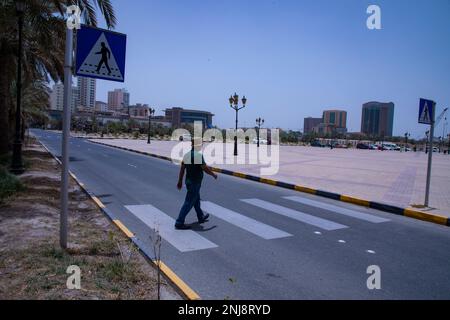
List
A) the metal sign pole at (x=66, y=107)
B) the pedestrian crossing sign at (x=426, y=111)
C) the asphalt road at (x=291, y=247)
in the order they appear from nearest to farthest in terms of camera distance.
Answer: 1. the asphalt road at (x=291, y=247)
2. the metal sign pole at (x=66, y=107)
3. the pedestrian crossing sign at (x=426, y=111)

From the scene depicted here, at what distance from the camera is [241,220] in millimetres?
7516

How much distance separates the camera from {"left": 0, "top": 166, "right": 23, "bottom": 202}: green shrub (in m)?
8.21

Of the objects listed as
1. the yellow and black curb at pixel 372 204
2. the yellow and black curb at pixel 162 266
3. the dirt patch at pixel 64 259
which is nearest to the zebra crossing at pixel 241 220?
the yellow and black curb at pixel 162 266

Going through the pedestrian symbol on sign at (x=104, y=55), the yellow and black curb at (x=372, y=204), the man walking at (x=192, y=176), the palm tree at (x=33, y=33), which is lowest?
the yellow and black curb at (x=372, y=204)

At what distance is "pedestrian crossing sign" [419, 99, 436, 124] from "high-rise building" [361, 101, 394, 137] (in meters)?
152

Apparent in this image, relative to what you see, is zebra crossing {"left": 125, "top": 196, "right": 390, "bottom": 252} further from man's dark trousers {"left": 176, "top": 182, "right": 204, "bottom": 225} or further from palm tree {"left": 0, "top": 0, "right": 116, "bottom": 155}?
palm tree {"left": 0, "top": 0, "right": 116, "bottom": 155}

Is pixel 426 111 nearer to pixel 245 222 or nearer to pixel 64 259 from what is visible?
pixel 245 222

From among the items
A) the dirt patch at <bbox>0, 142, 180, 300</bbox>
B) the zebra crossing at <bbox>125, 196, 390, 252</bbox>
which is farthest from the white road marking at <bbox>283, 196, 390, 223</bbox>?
the dirt patch at <bbox>0, 142, 180, 300</bbox>

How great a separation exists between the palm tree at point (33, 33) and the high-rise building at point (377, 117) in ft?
495

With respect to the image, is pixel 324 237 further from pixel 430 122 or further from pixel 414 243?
pixel 430 122

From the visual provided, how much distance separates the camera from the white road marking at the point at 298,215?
7.30 metres

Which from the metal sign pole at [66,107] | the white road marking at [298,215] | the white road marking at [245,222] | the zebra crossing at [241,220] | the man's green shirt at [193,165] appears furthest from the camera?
the white road marking at [298,215]

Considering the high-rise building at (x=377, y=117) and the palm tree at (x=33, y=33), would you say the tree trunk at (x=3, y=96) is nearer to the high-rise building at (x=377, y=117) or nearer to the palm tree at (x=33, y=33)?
the palm tree at (x=33, y=33)
